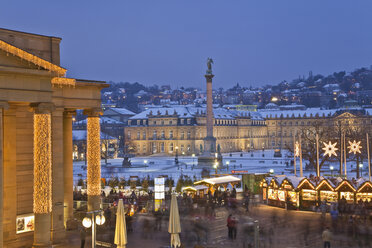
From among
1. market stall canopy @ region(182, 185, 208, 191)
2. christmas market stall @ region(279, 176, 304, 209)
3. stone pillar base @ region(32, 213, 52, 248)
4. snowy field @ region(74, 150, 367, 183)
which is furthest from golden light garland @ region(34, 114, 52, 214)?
snowy field @ region(74, 150, 367, 183)

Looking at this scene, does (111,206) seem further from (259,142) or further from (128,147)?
(259,142)

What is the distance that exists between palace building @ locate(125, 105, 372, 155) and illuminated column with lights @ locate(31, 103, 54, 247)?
96588mm

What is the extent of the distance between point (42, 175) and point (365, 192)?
66.5 ft

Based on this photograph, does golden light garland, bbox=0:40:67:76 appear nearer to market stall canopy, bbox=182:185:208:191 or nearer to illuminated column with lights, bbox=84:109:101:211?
illuminated column with lights, bbox=84:109:101:211

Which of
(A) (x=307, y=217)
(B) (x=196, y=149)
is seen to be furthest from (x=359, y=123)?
(A) (x=307, y=217)

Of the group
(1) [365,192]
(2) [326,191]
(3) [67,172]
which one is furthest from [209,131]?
(3) [67,172]

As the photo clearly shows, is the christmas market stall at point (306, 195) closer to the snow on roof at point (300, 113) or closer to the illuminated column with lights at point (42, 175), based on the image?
the illuminated column with lights at point (42, 175)

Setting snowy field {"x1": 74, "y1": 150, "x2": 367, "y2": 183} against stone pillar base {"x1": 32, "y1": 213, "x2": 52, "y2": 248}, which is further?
snowy field {"x1": 74, "y1": 150, "x2": 367, "y2": 183}

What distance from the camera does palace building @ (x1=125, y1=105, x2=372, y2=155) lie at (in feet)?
415

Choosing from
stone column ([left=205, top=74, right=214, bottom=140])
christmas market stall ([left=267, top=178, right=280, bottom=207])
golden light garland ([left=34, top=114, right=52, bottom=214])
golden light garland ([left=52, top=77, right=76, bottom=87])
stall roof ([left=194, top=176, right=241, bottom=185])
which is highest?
stone column ([left=205, top=74, right=214, bottom=140])

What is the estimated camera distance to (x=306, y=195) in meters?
32.8

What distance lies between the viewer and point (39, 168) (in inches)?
741

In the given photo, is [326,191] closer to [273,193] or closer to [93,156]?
[273,193]

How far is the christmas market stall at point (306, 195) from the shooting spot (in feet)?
106
